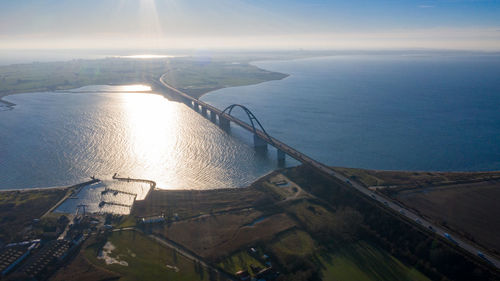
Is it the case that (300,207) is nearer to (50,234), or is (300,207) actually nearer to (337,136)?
(50,234)

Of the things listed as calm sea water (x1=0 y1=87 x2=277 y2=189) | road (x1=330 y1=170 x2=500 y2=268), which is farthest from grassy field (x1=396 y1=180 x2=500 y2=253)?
calm sea water (x1=0 y1=87 x2=277 y2=189)

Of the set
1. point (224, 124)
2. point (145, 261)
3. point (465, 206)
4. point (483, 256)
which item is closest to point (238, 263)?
point (145, 261)

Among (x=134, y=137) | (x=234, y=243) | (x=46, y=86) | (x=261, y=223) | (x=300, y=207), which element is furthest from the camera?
(x=46, y=86)

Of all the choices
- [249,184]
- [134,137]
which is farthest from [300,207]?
[134,137]

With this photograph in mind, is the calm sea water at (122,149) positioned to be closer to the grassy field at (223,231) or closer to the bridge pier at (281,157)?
the bridge pier at (281,157)

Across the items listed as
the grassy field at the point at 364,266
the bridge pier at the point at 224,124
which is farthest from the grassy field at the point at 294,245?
the bridge pier at the point at 224,124
